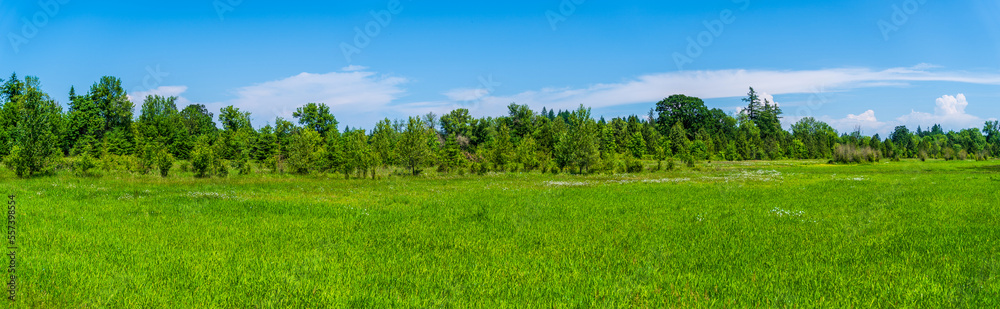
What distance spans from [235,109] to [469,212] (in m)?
89.7

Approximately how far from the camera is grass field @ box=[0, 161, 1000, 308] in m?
7.04

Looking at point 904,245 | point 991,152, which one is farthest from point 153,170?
point 991,152

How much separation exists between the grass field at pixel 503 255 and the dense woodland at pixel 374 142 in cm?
2407

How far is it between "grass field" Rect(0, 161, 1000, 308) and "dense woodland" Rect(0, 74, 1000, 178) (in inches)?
948

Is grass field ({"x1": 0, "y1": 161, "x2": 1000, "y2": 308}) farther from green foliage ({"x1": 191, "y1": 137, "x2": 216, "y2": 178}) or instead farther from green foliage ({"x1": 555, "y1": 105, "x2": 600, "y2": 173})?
green foliage ({"x1": 555, "y1": 105, "x2": 600, "y2": 173})

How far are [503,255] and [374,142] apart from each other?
134 ft

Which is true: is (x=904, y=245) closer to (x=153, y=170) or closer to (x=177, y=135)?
(x=153, y=170)

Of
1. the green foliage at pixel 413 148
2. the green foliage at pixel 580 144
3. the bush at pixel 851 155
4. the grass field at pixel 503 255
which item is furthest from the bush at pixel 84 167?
the bush at pixel 851 155

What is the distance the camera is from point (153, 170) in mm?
43031

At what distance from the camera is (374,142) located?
48.2 meters

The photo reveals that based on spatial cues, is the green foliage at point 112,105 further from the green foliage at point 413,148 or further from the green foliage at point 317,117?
the green foliage at point 413,148

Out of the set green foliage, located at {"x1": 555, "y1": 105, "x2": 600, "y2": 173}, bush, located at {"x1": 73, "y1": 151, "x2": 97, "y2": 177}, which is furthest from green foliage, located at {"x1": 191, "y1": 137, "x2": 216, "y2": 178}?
green foliage, located at {"x1": 555, "y1": 105, "x2": 600, "y2": 173}

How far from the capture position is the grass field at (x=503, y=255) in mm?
7035

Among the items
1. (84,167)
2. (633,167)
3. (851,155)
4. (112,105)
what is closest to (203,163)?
(84,167)
